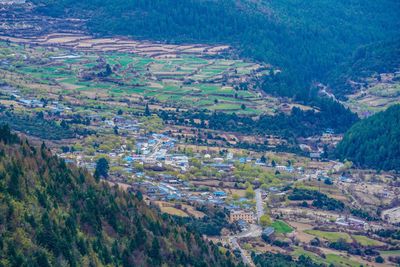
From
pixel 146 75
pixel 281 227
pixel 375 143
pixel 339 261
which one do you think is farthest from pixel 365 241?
pixel 146 75

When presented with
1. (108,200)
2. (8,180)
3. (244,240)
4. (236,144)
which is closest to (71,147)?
(236,144)

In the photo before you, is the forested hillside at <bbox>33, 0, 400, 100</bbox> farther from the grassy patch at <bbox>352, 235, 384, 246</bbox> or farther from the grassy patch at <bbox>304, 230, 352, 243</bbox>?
the grassy patch at <bbox>352, 235, 384, 246</bbox>

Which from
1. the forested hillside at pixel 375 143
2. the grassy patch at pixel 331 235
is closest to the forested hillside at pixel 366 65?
the forested hillside at pixel 375 143

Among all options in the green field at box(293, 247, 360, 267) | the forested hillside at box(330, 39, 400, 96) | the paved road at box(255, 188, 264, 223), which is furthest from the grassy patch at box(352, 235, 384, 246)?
the forested hillside at box(330, 39, 400, 96)

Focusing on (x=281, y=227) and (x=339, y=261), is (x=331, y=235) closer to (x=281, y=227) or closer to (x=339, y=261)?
(x=281, y=227)

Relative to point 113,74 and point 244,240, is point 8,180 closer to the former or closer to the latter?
point 244,240
